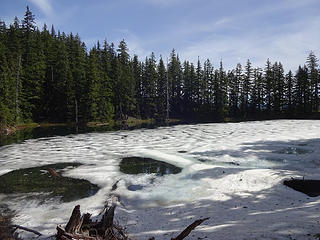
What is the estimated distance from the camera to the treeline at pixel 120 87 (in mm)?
43344

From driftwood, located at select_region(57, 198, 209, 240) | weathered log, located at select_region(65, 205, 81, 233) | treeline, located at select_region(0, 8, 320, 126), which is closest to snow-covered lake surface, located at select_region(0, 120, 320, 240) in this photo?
driftwood, located at select_region(57, 198, 209, 240)

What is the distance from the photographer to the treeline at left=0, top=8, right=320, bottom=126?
43344 millimetres

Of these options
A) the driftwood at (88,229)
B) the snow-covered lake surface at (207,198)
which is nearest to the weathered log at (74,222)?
the driftwood at (88,229)

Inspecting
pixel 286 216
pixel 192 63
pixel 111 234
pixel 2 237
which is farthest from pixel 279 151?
pixel 192 63

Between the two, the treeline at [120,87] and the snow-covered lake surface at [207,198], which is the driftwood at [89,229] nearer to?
the snow-covered lake surface at [207,198]

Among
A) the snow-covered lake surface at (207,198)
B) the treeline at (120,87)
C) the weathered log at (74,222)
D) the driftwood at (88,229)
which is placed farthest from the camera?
the treeline at (120,87)

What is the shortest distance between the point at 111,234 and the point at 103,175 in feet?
17.8

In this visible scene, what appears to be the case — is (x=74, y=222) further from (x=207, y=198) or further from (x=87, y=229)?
(x=207, y=198)

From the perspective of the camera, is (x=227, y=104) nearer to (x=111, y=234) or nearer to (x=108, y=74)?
(x=108, y=74)

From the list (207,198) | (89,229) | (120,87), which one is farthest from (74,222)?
(120,87)

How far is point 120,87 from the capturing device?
52031mm

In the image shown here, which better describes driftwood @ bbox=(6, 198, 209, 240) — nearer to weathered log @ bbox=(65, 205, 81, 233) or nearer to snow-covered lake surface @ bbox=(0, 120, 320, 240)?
weathered log @ bbox=(65, 205, 81, 233)

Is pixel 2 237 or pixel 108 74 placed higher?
pixel 108 74

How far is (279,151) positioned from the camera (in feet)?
38.5
